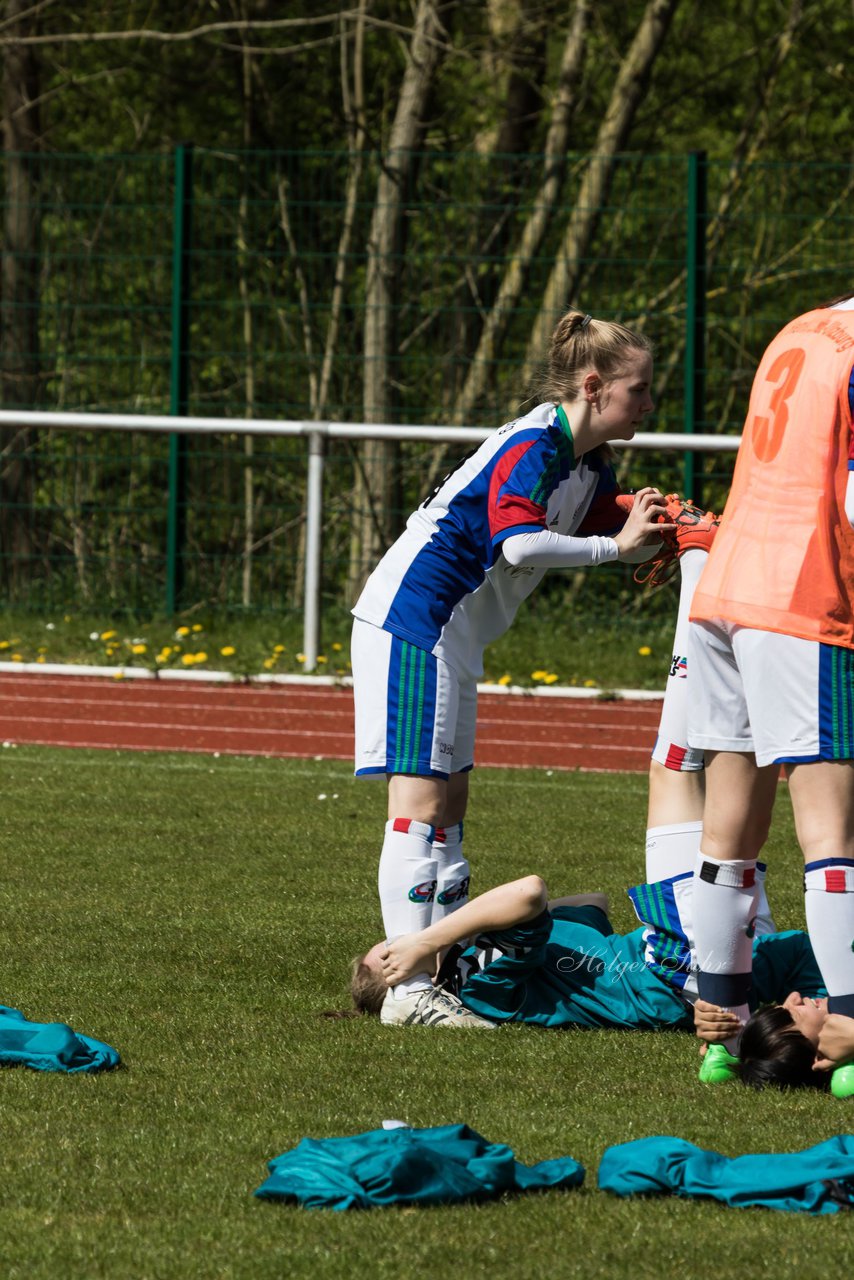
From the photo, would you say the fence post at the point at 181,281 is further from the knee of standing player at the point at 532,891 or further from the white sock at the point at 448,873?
the knee of standing player at the point at 532,891

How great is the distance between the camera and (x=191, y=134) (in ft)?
73.6

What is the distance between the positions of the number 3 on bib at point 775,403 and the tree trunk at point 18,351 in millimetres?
10037

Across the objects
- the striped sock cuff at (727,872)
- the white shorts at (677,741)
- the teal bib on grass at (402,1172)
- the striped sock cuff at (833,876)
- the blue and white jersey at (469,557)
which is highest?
the blue and white jersey at (469,557)

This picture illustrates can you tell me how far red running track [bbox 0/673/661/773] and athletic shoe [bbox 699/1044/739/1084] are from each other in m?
5.16

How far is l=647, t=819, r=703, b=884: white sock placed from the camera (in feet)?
16.5

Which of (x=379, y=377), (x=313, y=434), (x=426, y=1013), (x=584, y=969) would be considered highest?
(x=379, y=377)

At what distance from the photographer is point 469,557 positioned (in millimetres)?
5066

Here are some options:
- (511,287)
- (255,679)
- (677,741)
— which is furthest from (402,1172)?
(511,287)

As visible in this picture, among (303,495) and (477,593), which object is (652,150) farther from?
(477,593)

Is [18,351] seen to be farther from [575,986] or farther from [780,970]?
[780,970]

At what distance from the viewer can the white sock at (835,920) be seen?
13.4ft

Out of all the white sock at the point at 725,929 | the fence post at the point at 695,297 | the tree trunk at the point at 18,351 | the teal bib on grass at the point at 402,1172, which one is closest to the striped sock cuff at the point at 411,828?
the white sock at the point at 725,929

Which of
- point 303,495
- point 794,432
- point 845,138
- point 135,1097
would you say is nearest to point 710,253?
point 303,495

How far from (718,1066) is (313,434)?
8.43 m
